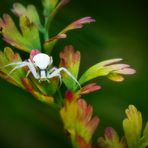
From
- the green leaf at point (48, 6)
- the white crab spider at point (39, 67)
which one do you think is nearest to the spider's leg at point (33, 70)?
the white crab spider at point (39, 67)

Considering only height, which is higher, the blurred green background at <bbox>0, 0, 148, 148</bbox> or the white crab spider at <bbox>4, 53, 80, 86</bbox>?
the white crab spider at <bbox>4, 53, 80, 86</bbox>

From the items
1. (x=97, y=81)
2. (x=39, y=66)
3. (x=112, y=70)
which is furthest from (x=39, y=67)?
(x=97, y=81)

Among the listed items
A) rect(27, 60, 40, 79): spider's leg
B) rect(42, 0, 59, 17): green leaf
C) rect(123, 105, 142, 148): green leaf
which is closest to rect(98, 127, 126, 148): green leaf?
rect(123, 105, 142, 148): green leaf

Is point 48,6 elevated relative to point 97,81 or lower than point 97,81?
elevated

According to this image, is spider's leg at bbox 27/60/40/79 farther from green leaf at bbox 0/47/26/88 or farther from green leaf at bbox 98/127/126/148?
green leaf at bbox 98/127/126/148

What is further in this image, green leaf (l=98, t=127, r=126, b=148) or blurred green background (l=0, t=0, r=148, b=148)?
blurred green background (l=0, t=0, r=148, b=148)

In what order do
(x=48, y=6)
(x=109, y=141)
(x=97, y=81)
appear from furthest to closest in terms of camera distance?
(x=97, y=81) < (x=48, y=6) < (x=109, y=141)

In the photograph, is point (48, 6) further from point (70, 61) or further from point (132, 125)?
point (132, 125)

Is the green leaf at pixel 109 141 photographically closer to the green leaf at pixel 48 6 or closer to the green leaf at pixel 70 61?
the green leaf at pixel 70 61
